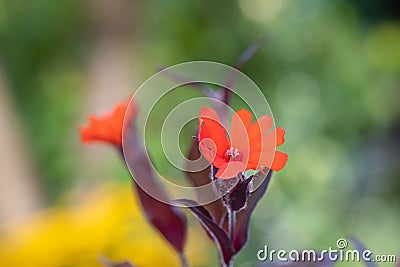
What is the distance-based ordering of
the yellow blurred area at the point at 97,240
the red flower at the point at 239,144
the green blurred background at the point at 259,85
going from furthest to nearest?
the green blurred background at the point at 259,85 < the yellow blurred area at the point at 97,240 < the red flower at the point at 239,144

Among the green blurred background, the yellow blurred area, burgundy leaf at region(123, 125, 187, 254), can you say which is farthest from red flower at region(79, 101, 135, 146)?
the green blurred background

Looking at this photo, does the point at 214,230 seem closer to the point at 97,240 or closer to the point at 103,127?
the point at 103,127

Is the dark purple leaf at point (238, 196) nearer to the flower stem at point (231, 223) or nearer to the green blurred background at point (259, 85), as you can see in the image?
the flower stem at point (231, 223)

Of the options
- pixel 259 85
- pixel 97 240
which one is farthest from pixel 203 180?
pixel 259 85

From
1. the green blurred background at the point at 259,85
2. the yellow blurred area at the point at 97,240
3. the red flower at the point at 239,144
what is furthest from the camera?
the green blurred background at the point at 259,85

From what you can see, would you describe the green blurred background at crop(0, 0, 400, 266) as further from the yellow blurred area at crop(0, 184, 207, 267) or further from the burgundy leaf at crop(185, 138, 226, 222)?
the burgundy leaf at crop(185, 138, 226, 222)

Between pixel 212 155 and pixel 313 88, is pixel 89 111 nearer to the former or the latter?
pixel 313 88

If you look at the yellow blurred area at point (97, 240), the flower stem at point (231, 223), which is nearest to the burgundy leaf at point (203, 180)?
the flower stem at point (231, 223)

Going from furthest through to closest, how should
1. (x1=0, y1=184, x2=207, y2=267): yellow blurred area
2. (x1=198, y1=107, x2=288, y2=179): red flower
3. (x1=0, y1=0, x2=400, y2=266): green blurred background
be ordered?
1. (x1=0, y1=0, x2=400, y2=266): green blurred background
2. (x1=0, y1=184, x2=207, y2=267): yellow blurred area
3. (x1=198, y1=107, x2=288, y2=179): red flower

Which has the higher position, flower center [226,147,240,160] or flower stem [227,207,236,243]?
flower center [226,147,240,160]
